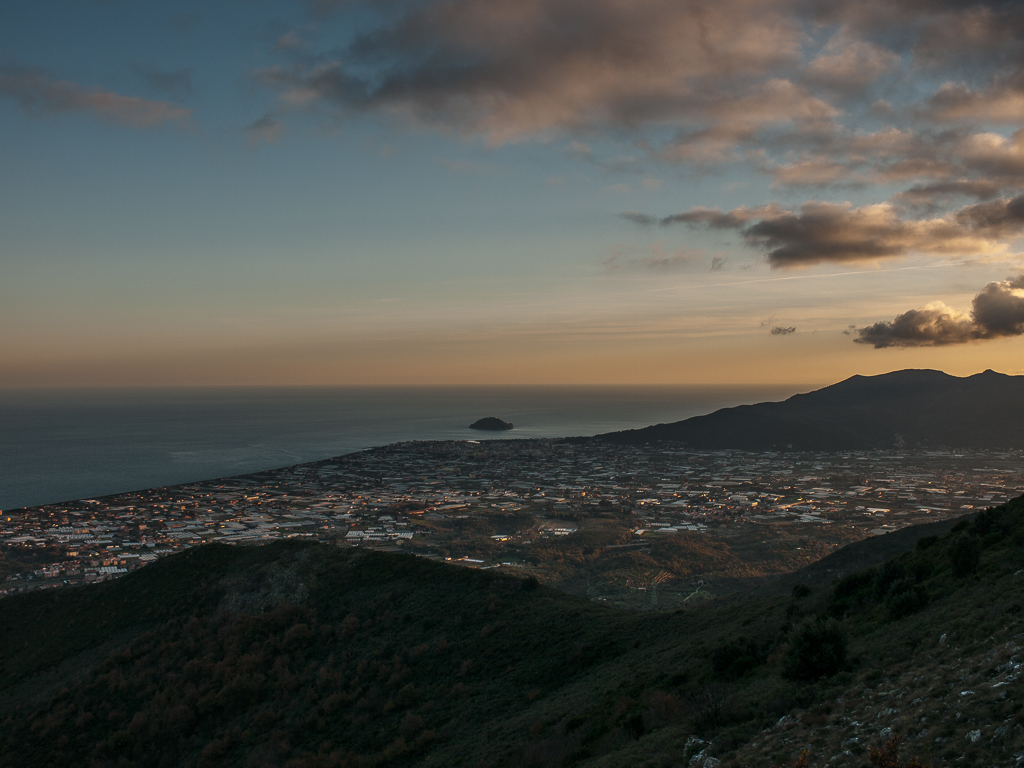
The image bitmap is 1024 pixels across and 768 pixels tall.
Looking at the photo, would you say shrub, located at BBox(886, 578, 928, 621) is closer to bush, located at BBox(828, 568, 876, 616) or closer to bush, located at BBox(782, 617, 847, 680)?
bush, located at BBox(828, 568, 876, 616)

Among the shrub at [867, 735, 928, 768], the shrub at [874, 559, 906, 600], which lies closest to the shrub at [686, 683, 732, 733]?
the shrub at [867, 735, 928, 768]

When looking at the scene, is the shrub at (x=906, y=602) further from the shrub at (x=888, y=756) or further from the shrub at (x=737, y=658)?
the shrub at (x=888, y=756)

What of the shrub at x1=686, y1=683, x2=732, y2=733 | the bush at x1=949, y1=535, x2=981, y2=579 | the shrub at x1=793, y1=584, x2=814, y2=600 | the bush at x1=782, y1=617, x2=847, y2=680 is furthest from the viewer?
the shrub at x1=793, y1=584, x2=814, y2=600

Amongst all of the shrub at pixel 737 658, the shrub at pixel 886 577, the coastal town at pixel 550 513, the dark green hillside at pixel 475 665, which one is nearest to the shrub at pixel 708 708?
the dark green hillside at pixel 475 665

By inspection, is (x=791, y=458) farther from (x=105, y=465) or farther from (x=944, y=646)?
(x=105, y=465)

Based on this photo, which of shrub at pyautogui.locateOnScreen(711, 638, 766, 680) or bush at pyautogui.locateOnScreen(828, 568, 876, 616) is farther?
bush at pyautogui.locateOnScreen(828, 568, 876, 616)

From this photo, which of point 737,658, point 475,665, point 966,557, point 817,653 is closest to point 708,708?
point 817,653

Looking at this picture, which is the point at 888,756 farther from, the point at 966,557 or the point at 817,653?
Result: the point at 966,557

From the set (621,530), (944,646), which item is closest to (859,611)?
(944,646)
